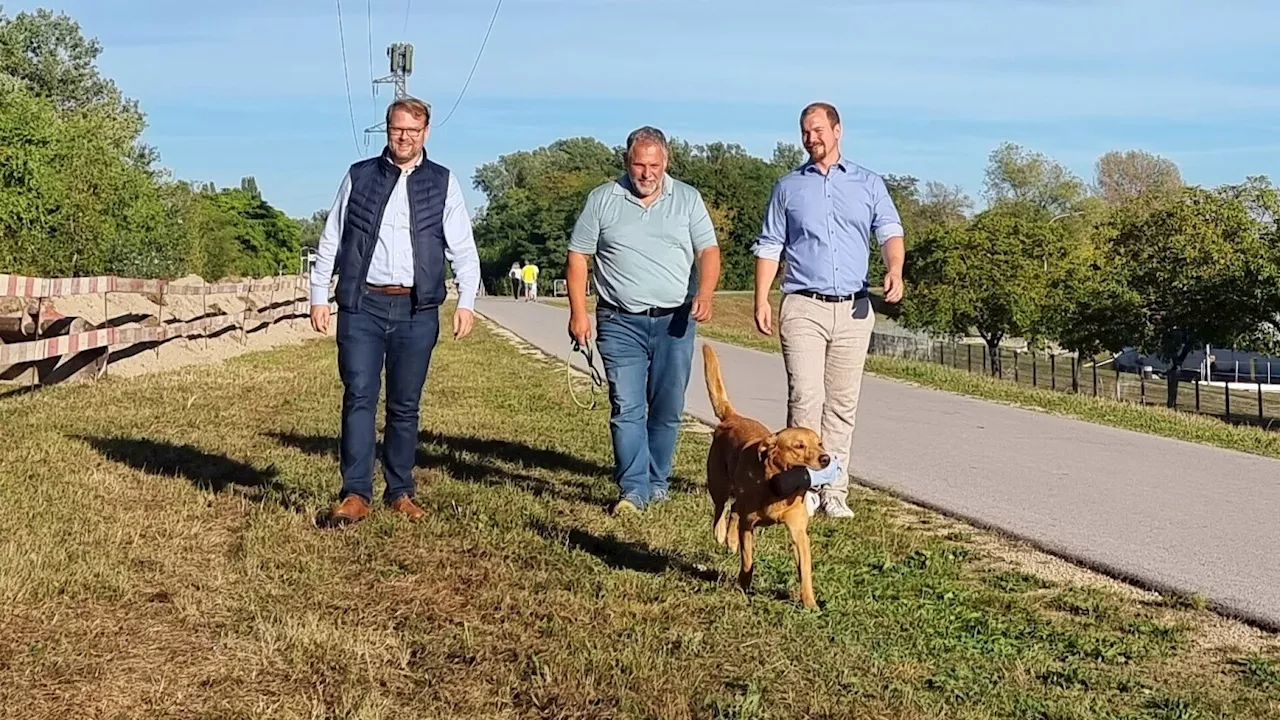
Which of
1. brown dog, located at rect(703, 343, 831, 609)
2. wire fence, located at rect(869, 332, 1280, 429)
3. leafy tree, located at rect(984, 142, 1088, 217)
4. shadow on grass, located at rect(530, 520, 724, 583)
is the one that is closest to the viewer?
brown dog, located at rect(703, 343, 831, 609)

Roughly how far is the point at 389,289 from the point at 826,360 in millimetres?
2226

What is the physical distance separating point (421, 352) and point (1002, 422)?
22.9 ft

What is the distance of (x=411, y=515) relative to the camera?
20.2 ft

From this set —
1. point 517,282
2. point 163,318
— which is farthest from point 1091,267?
point 163,318

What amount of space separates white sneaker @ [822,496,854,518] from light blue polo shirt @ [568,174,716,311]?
128 cm

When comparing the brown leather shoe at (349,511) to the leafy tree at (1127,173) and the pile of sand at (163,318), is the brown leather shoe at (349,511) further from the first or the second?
the leafy tree at (1127,173)

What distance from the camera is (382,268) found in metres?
6.14

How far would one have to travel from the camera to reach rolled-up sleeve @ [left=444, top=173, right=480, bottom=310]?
6.32 meters

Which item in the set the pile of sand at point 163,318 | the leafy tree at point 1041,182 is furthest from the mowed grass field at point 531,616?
the leafy tree at point 1041,182

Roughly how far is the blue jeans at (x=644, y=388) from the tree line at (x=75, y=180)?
1085 inches

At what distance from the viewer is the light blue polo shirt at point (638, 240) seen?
22.0ft

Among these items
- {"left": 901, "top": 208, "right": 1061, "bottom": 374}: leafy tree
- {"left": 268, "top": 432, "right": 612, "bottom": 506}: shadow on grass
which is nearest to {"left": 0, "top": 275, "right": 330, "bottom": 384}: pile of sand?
{"left": 268, "top": 432, "right": 612, "bottom": 506}: shadow on grass

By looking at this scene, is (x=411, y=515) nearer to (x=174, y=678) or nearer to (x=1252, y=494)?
(x=174, y=678)

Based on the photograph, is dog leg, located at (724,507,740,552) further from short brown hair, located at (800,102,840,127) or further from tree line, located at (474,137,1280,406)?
tree line, located at (474,137,1280,406)
